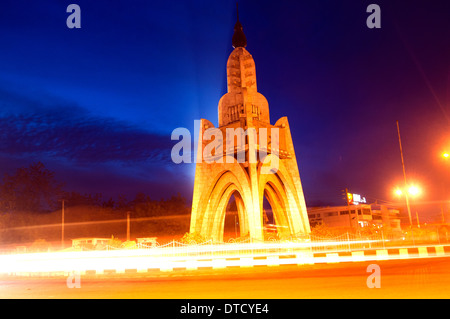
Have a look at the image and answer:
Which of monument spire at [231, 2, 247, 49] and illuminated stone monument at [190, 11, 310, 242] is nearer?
illuminated stone monument at [190, 11, 310, 242]

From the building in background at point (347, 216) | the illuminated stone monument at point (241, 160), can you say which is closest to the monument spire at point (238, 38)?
the illuminated stone monument at point (241, 160)

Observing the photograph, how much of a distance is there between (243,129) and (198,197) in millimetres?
6939

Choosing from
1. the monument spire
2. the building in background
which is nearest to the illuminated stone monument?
the monument spire

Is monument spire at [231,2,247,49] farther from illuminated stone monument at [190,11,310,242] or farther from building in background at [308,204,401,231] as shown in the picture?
building in background at [308,204,401,231]

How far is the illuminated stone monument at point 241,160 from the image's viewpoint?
29406 millimetres

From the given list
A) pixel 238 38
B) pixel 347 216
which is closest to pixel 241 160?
pixel 238 38

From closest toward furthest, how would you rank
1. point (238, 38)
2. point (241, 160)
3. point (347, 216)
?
point (241, 160) < point (238, 38) < point (347, 216)

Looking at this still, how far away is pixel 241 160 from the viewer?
29.3 metres

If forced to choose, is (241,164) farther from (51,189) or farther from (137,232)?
(51,189)

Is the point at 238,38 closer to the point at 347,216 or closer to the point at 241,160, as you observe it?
the point at 241,160

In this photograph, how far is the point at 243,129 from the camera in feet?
94.1

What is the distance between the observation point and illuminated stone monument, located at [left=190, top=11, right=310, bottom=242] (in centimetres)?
2941
